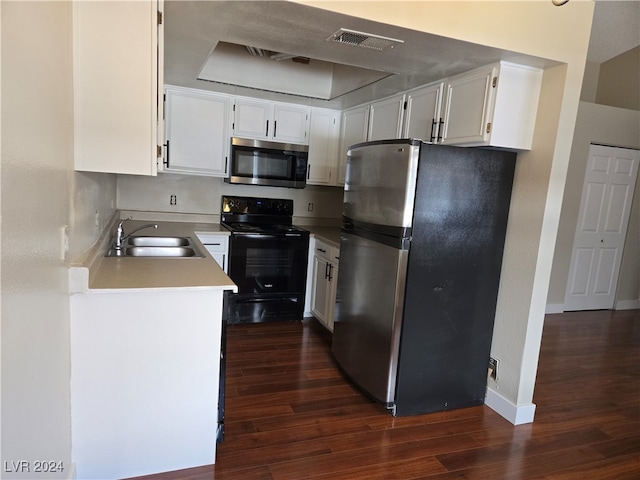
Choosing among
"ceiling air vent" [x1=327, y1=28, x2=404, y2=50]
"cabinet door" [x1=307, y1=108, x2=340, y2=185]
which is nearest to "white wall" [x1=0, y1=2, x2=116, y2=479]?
"ceiling air vent" [x1=327, y1=28, x2=404, y2=50]

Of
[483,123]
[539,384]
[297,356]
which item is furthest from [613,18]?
[297,356]

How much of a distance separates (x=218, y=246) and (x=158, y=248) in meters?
0.90

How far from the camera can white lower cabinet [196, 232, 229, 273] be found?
12.2 ft

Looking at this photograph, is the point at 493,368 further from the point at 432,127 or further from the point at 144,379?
the point at 144,379

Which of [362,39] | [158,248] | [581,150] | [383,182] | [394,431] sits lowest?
[394,431]

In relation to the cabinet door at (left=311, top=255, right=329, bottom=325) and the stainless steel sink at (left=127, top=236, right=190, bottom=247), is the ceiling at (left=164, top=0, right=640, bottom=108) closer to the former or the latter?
the stainless steel sink at (left=127, top=236, right=190, bottom=247)

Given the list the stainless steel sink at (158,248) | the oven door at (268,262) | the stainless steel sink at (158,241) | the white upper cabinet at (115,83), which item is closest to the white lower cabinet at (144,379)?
the white upper cabinet at (115,83)

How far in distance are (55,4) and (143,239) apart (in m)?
1.98

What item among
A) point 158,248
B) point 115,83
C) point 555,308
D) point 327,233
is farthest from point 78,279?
point 555,308

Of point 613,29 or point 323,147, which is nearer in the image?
point 323,147

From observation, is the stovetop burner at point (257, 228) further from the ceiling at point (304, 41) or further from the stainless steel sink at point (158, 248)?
the ceiling at point (304, 41)

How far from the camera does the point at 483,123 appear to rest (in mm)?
2400

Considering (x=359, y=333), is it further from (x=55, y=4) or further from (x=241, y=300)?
(x=55, y=4)

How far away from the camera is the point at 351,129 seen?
402cm
